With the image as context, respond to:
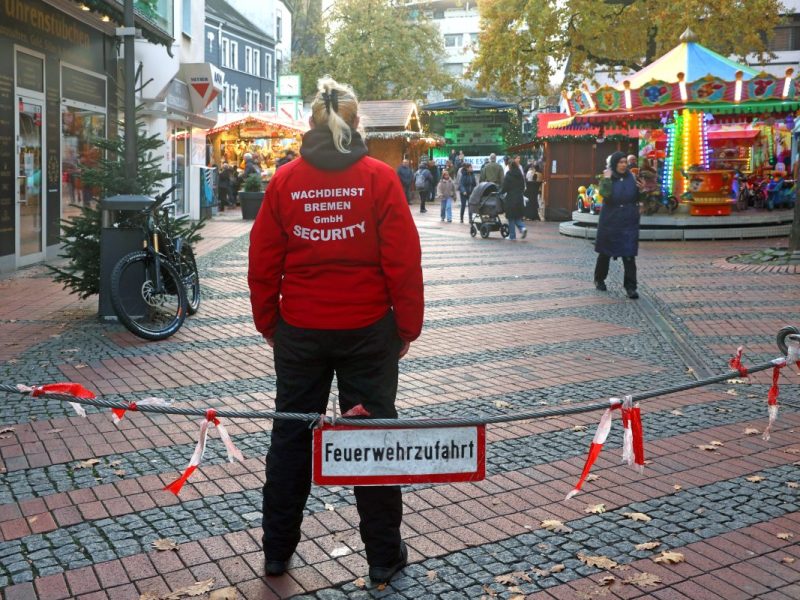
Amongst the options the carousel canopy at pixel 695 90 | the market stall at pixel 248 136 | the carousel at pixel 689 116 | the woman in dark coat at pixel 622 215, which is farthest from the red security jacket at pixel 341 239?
the market stall at pixel 248 136

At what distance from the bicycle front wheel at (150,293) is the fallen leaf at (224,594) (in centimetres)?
524

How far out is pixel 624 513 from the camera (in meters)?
4.56

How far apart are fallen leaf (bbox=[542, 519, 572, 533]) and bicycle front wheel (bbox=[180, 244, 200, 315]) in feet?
19.9

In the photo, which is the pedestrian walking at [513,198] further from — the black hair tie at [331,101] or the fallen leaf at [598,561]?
the black hair tie at [331,101]

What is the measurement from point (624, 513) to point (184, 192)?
75.3 feet

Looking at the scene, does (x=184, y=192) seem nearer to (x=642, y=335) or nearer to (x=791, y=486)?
(x=642, y=335)

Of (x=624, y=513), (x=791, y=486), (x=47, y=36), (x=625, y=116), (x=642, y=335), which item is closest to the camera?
(x=624, y=513)

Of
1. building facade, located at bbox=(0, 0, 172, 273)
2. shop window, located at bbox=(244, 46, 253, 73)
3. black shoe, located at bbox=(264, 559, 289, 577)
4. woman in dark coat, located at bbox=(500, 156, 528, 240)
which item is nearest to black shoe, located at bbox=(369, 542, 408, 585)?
black shoe, located at bbox=(264, 559, 289, 577)

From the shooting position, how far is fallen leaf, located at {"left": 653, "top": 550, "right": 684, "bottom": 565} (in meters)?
4.01

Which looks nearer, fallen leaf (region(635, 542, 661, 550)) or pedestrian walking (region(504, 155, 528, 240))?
fallen leaf (region(635, 542, 661, 550))

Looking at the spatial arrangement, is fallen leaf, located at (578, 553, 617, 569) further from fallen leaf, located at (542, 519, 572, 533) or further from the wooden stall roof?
the wooden stall roof

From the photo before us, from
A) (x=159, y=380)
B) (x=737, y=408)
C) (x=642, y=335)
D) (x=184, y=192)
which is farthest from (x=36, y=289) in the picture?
(x=184, y=192)

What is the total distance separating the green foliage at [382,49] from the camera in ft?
192

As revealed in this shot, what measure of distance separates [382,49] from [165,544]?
5714 cm
